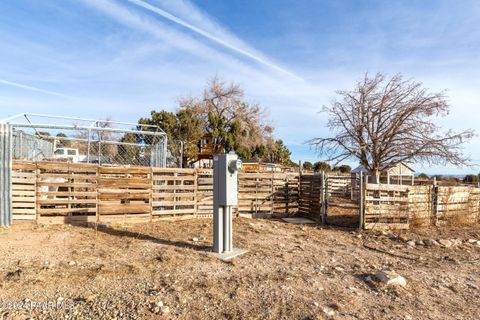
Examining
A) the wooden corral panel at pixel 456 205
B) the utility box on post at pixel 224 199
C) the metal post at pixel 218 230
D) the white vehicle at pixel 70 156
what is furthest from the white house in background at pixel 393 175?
the white vehicle at pixel 70 156

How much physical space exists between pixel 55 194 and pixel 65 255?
3177mm

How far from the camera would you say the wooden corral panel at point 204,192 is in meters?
10.1

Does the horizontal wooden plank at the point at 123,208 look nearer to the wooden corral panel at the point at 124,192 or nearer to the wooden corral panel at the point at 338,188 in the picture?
the wooden corral panel at the point at 124,192

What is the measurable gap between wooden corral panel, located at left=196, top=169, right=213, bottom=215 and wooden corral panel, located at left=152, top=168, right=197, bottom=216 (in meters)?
0.21

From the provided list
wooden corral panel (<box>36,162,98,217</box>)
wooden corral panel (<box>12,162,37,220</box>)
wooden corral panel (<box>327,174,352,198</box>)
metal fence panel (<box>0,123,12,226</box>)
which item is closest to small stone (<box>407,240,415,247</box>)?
wooden corral panel (<box>327,174,352,198</box>)

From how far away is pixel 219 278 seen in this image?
184 inches

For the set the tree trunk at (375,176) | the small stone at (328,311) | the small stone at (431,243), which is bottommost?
the small stone at (431,243)

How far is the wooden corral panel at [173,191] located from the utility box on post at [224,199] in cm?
362

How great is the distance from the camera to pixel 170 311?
11.8ft

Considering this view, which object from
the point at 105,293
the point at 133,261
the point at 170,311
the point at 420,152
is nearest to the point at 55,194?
the point at 133,261

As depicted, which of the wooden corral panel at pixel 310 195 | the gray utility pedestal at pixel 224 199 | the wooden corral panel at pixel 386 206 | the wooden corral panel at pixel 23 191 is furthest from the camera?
the wooden corral panel at pixel 310 195

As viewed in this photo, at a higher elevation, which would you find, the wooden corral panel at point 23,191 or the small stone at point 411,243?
the wooden corral panel at point 23,191

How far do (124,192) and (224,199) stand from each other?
407 cm

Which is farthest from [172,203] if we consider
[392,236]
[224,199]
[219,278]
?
[392,236]
